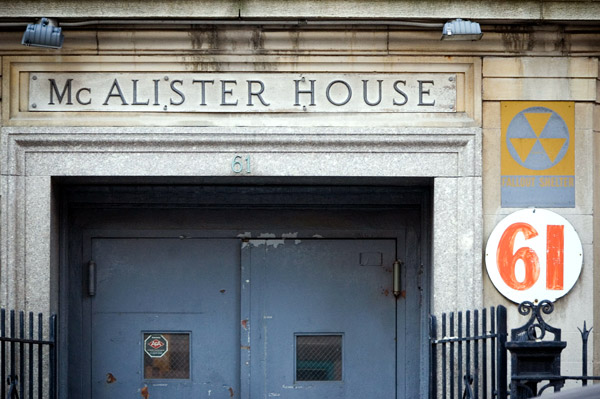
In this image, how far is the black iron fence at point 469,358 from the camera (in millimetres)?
6633

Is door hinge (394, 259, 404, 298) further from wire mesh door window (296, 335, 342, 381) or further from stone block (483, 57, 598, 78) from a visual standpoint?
stone block (483, 57, 598, 78)

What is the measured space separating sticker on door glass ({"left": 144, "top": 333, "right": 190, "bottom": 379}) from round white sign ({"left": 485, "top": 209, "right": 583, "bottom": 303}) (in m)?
3.03

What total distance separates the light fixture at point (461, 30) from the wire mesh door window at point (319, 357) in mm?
3099

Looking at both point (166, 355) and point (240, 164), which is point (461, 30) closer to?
point (240, 164)

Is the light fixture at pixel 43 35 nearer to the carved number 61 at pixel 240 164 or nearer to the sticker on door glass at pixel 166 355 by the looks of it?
the carved number 61 at pixel 240 164

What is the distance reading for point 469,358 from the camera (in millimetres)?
6945

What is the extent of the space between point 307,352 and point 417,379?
109cm

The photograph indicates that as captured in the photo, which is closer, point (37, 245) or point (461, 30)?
point (461, 30)

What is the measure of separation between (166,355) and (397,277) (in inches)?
93.0

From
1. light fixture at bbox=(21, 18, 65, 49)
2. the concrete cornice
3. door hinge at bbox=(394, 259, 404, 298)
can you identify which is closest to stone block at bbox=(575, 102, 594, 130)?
the concrete cornice

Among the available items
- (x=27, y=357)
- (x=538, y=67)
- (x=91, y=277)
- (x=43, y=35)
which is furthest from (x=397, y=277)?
(x=43, y=35)

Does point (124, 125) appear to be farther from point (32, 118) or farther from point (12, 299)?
point (12, 299)

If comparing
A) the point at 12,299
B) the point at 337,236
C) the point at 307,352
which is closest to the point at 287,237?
the point at 337,236

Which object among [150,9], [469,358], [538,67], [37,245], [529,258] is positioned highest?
[150,9]
